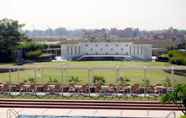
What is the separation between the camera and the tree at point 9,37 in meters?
37.8

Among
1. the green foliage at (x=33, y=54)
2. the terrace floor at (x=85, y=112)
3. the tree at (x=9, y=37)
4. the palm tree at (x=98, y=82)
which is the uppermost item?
the tree at (x=9, y=37)

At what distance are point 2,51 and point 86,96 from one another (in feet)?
71.0

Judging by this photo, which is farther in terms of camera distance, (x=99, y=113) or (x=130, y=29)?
(x=130, y=29)

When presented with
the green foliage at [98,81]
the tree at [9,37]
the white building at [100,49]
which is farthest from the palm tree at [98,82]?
the white building at [100,49]

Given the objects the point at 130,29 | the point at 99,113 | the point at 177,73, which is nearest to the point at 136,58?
the point at 177,73

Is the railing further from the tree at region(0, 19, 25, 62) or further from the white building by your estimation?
the white building

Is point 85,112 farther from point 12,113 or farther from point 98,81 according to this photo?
point 98,81

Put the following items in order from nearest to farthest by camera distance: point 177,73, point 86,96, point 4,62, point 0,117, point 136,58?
point 0,117
point 86,96
point 177,73
point 4,62
point 136,58

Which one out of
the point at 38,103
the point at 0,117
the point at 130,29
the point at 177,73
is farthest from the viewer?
the point at 130,29

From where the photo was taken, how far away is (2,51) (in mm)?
37531

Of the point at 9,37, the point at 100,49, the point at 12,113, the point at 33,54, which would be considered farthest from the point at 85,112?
the point at 100,49

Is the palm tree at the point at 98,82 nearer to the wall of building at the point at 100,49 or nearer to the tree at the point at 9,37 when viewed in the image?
Result: the tree at the point at 9,37

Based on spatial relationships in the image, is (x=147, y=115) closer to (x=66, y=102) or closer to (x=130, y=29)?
(x=66, y=102)

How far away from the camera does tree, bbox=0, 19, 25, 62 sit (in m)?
37.8
